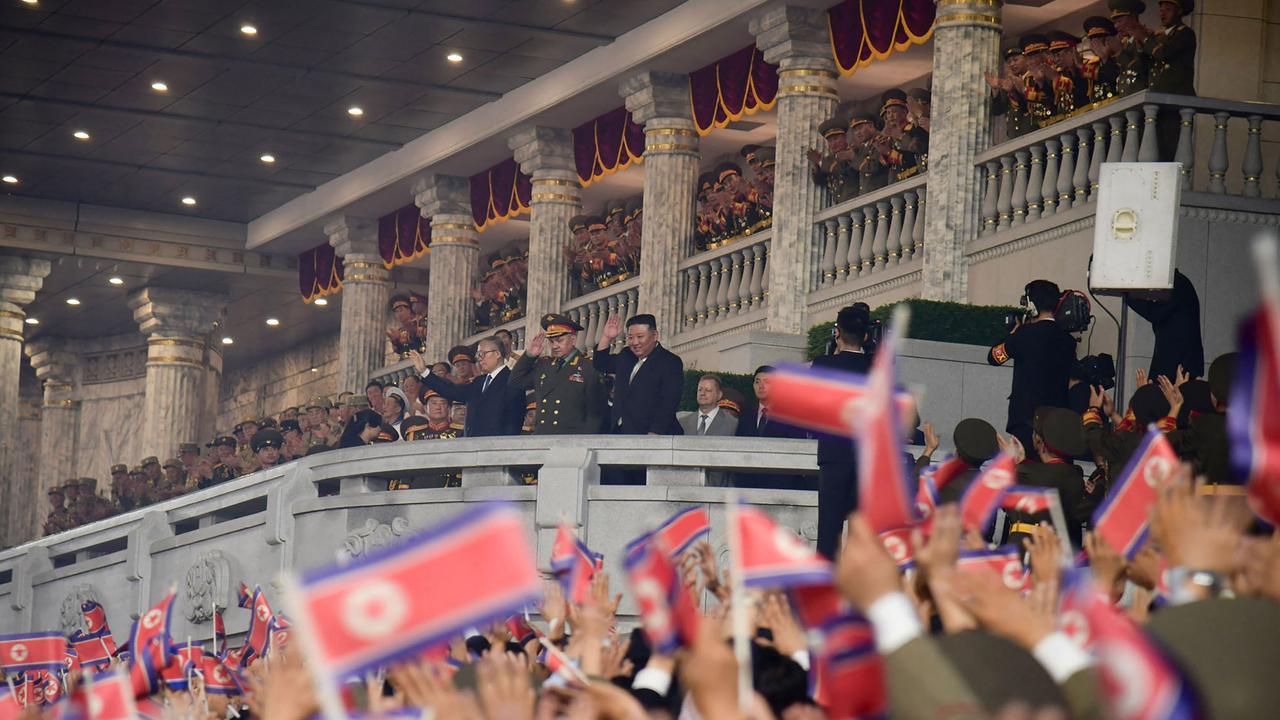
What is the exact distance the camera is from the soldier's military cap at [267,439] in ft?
66.0

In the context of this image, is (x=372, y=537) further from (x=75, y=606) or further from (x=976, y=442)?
(x=976, y=442)

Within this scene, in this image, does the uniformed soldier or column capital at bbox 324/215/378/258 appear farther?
column capital at bbox 324/215/378/258

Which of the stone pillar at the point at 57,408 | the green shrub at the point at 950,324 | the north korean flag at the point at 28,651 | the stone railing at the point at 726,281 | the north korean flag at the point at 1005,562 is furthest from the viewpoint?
the stone pillar at the point at 57,408

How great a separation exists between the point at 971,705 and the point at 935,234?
12577 millimetres

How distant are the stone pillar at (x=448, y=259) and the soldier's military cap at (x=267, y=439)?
11.3ft

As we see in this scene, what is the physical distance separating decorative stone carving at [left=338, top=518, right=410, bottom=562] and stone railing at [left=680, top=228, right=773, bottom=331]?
5256mm

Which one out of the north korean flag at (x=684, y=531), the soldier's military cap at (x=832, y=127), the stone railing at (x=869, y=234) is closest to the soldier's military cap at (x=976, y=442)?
the north korean flag at (x=684, y=531)

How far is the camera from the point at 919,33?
16.3 meters

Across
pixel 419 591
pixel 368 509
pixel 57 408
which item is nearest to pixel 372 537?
pixel 368 509

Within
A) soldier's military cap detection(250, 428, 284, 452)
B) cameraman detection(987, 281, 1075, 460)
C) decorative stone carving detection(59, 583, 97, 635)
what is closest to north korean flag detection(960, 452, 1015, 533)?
cameraman detection(987, 281, 1075, 460)

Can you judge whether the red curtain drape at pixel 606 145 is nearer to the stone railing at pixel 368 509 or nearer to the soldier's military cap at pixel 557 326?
the stone railing at pixel 368 509

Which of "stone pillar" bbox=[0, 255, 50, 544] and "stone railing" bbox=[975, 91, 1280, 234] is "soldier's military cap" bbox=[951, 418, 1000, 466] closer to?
"stone railing" bbox=[975, 91, 1280, 234]

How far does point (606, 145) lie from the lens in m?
21.1

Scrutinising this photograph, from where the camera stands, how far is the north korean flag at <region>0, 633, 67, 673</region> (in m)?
9.87
